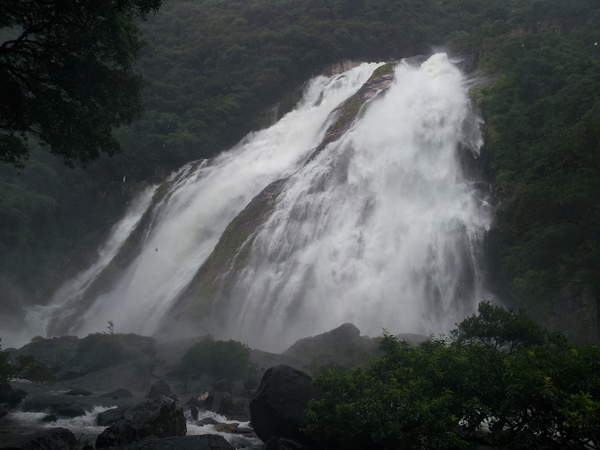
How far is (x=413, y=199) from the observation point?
31.2 meters

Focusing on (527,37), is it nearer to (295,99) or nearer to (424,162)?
(424,162)

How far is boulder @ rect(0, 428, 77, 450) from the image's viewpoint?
1004 centimetres

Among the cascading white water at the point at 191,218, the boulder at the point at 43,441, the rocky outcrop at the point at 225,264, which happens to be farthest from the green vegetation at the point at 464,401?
the cascading white water at the point at 191,218

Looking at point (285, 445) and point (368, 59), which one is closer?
point (285, 445)

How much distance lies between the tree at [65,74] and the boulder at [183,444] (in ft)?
22.8

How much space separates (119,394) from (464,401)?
1672 centimetres

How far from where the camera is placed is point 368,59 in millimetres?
57312

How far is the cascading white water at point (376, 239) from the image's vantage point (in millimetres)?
26703

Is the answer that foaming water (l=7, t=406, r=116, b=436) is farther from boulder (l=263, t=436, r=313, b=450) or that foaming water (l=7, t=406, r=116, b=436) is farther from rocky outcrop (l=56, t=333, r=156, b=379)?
rocky outcrop (l=56, t=333, r=156, b=379)

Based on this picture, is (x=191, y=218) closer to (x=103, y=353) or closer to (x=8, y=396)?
(x=103, y=353)

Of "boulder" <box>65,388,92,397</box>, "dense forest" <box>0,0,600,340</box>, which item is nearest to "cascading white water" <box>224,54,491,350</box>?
"dense forest" <box>0,0,600,340</box>

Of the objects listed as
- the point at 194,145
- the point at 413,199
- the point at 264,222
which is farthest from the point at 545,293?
the point at 194,145

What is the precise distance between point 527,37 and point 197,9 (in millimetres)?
50531

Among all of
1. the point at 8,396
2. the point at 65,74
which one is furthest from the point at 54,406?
the point at 65,74
